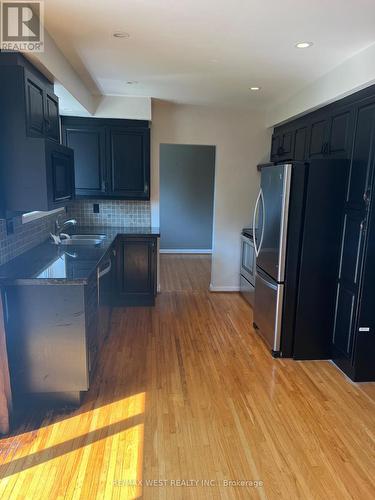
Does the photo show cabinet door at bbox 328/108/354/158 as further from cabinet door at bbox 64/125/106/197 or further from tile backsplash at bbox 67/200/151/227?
cabinet door at bbox 64/125/106/197

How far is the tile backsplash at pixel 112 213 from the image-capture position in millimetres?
4699

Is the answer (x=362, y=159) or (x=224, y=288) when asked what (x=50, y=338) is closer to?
(x=362, y=159)

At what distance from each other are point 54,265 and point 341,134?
2550mm

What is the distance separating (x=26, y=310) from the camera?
91.5 inches

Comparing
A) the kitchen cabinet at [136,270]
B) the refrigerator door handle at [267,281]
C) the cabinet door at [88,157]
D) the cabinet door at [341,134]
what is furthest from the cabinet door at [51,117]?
the cabinet door at [341,134]

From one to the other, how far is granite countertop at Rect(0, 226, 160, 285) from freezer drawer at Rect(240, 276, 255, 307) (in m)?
1.86

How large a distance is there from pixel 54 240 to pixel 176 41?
6.98ft

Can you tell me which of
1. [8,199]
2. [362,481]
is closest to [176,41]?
[8,199]

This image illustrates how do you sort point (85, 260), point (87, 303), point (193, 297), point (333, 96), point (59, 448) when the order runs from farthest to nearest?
point (193, 297) → point (333, 96) → point (85, 260) → point (87, 303) → point (59, 448)

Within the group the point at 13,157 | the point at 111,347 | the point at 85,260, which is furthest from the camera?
the point at 111,347

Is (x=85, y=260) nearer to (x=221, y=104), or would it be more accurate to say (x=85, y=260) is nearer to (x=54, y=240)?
(x=54, y=240)

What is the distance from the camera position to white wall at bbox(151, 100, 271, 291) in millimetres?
4660

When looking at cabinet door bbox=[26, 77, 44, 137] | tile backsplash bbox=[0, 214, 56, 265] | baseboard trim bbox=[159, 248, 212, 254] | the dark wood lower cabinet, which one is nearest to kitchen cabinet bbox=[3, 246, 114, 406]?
the dark wood lower cabinet

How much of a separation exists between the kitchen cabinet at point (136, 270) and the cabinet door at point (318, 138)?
1987 mm
